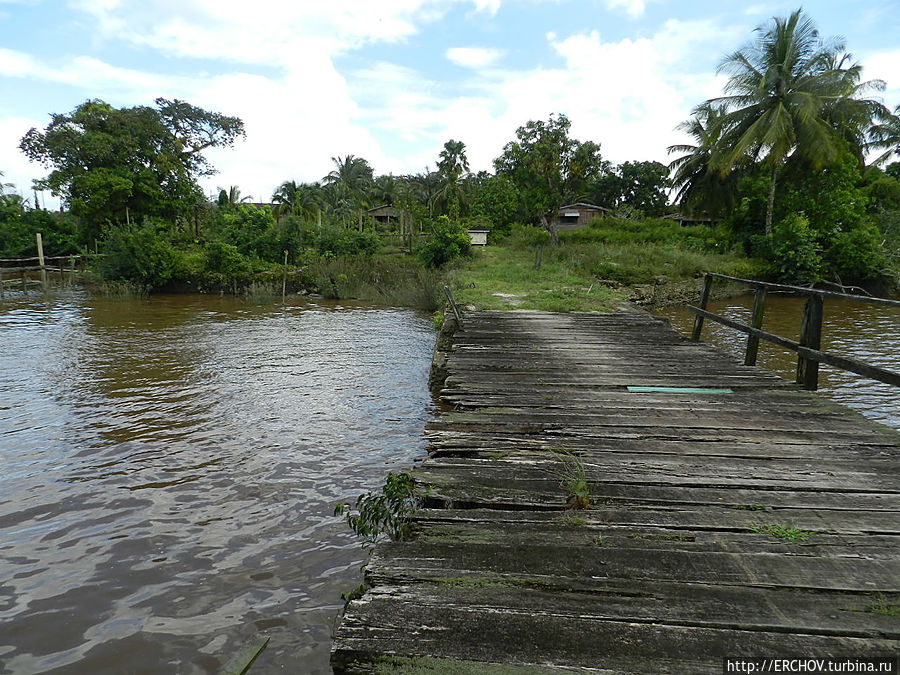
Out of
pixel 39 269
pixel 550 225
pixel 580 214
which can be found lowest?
pixel 39 269

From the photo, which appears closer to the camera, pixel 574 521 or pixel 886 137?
pixel 574 521

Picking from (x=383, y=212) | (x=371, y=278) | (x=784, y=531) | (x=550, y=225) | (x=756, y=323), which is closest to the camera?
(x=784, y=531)

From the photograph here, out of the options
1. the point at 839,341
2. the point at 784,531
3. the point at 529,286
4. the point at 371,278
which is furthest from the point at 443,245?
the point at 784,531

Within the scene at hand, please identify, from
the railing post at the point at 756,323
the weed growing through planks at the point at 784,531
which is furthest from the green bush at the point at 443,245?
→ the weed growing through planks at the point at 784,531

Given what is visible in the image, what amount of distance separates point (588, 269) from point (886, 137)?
84.4 ft

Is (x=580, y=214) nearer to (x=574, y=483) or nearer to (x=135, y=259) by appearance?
(x=135, y=259)

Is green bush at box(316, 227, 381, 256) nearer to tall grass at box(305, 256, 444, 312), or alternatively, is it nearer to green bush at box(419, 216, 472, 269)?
tall grass at box(305, 256, 444, 312)

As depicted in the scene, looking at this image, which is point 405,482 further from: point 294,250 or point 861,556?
point 294,250

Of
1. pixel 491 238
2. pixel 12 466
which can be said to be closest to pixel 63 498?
pixel 12 466

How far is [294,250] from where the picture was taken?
1072 inches

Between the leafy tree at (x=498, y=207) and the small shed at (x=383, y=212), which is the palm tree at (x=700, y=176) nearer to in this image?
the leafy tree at (x=498, y=207)

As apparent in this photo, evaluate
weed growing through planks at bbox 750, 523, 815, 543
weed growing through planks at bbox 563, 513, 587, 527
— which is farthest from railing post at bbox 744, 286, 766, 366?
weed growing through planks at bbox 563, 513, 587, 527

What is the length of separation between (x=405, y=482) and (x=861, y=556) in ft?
7.54

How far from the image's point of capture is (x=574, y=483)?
3.03 metres
